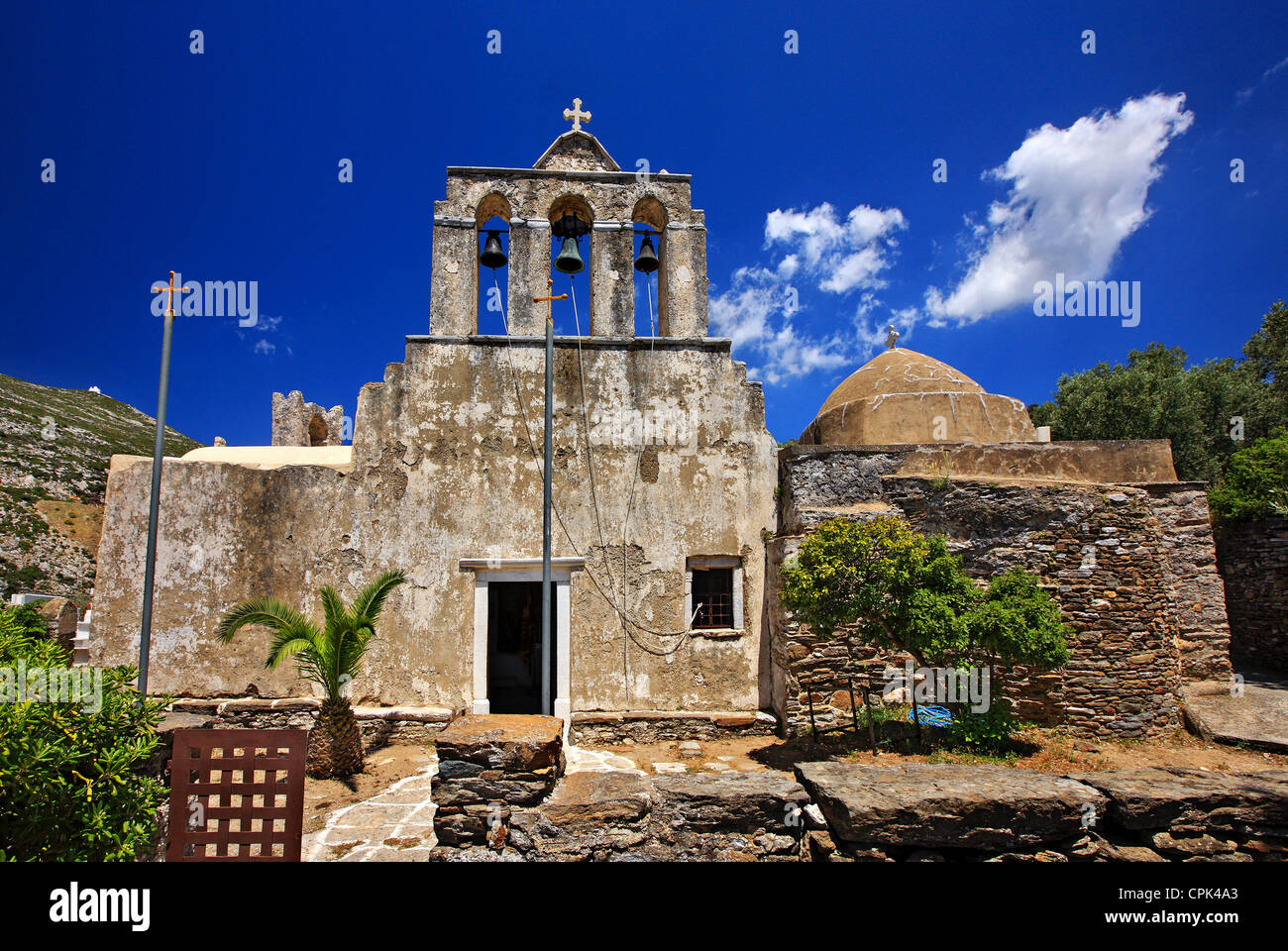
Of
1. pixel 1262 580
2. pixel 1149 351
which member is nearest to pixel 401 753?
pixel 1262 580

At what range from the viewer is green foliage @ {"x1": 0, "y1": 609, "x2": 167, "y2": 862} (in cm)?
281

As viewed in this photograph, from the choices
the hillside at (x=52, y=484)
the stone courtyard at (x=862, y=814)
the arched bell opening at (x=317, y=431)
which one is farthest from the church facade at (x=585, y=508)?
the hillside at (x=52, y=484)

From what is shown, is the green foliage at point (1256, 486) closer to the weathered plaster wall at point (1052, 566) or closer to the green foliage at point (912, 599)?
the weathered plaster wall at point (1052, 566)

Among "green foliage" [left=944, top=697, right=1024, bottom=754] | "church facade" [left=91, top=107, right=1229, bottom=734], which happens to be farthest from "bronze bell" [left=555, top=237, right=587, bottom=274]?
"green foliage" [left=944, top=697, right=1024, bottom=754]

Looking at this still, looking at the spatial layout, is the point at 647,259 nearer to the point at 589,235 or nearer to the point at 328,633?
the point at 589,235

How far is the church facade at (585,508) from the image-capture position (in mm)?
8203

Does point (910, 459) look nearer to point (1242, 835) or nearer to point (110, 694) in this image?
point (1242, 835)

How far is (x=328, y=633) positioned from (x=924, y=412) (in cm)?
910

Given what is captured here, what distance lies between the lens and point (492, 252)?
8.56 meters

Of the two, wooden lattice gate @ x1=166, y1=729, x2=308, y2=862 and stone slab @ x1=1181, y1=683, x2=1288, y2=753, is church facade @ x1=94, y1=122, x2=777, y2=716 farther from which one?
stone slab @ x1=1181, y1=683, x2=1288, y2=753

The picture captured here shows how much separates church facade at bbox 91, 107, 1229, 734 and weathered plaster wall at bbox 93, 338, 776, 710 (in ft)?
0.10

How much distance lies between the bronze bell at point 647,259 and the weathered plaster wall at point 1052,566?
3477 millimetres

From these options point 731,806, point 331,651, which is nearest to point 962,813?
point 731,806
